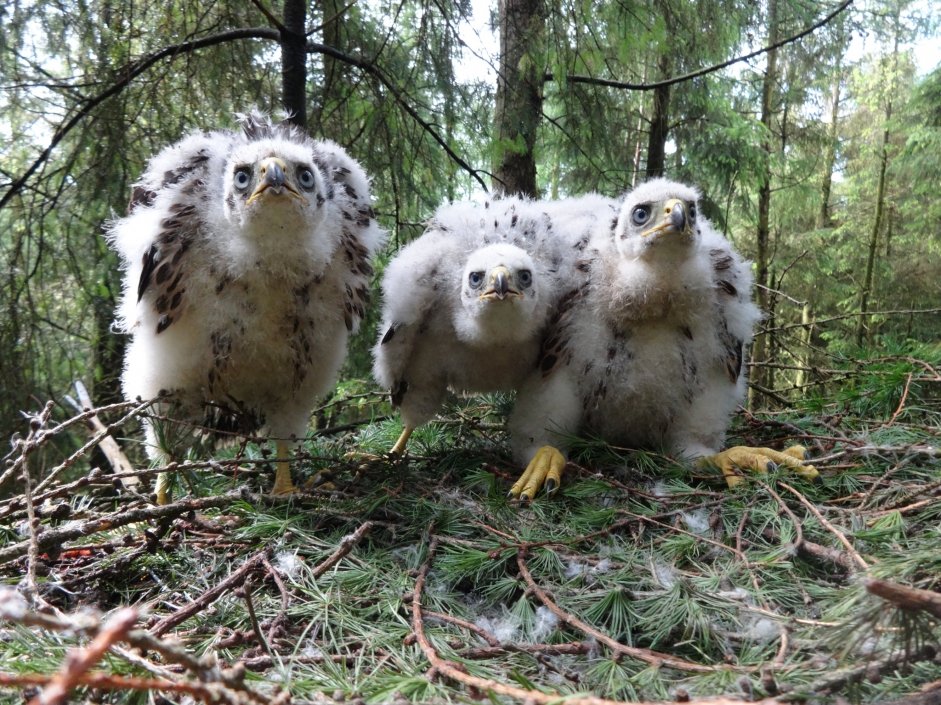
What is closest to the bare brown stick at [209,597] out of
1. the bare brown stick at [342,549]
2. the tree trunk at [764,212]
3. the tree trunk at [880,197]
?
the bare brown stick at [342,549]

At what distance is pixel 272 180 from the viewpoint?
97.8 inches

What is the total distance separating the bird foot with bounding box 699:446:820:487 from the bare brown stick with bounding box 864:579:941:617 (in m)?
1.45

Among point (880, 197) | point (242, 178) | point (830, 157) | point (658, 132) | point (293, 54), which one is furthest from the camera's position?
point (880, 197)

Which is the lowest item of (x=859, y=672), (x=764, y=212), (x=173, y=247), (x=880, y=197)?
(x=859, y=672)

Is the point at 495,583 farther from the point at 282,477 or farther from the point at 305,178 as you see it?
the point at 305,178

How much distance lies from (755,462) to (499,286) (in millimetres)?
1292

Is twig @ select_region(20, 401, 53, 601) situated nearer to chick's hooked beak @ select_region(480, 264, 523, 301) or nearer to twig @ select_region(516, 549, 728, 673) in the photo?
twig @ select_region(516, 549, 728, 673)

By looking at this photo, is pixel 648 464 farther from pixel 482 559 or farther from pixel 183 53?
pixel 183 53

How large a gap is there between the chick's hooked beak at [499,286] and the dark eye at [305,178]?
84cm

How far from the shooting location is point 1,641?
154cm

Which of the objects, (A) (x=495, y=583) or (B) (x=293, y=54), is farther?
(B) (x=293, y=54)

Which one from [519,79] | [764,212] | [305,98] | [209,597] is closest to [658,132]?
[519,79]

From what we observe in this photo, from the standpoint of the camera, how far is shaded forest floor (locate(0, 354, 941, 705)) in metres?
1.29

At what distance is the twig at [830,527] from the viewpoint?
5.70ft
